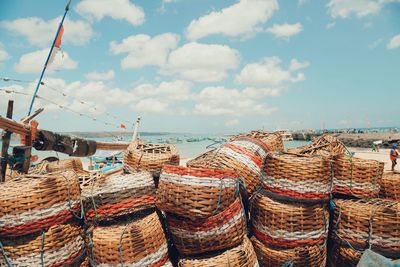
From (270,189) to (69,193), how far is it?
Result: 2305 millimetres

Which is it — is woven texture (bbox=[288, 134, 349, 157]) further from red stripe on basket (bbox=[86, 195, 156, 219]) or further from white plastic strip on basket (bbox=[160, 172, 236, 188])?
red stripe on basket (bbox=[86, 195, 156, 219])

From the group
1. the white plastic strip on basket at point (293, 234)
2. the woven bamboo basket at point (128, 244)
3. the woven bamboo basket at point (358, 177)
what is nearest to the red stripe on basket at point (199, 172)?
the woven bamboo basket at point (128, 244)

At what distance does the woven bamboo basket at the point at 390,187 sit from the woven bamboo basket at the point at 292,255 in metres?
1.49

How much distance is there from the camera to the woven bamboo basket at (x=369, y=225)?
3.27 m

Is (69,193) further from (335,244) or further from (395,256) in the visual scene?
(395,256)

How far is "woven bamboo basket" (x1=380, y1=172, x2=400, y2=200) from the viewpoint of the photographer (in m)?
4.15

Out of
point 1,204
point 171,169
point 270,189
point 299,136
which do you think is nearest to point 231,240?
point 270,189

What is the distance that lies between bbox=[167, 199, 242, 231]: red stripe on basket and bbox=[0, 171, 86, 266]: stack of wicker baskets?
1092 mm

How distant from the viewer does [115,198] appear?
2.94 meters

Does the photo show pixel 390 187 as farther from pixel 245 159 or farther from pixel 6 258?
pixel 6 258

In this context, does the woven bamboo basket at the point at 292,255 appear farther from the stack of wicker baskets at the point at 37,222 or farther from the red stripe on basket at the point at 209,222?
the stack of wicker baskets at the point at 37,222

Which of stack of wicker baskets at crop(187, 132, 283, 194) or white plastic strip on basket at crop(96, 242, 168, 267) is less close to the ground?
stack of wicker baskets at crop(187, 132, 283, 194)

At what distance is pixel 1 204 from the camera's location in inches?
98.1

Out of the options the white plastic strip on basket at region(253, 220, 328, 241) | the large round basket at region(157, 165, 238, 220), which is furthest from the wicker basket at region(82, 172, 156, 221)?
the white plastic strip on basket at region(253, 220, 328, 241)
